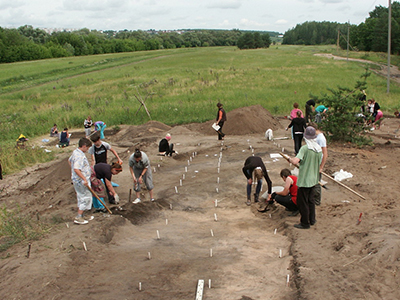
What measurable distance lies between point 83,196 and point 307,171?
468 centimetres

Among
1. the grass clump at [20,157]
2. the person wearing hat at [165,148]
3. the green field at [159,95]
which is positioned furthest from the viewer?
the green field at [159,95]

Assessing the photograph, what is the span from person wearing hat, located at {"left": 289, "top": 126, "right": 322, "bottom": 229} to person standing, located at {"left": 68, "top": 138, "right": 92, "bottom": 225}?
13.7 ft

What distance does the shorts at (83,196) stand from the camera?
24.8 feet

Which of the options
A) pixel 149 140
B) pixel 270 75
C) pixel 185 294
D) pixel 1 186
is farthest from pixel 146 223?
pixel 270 75

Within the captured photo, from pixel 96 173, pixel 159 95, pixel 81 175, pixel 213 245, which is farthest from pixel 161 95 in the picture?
pixel 213 245

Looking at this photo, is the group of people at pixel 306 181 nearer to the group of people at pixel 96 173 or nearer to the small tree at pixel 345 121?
the group of people at pixel 96 173

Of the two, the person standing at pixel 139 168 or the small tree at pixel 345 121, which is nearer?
the person standing at pixel 139 168

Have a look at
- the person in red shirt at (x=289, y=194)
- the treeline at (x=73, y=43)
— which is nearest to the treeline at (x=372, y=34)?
the treeline at (x=73, y=43)

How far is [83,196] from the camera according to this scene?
25.0 ft

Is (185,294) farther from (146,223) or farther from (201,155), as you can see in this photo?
A: (201,155)

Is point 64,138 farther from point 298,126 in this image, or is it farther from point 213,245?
point 213,245

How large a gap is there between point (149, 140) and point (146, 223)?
8765 millimetres

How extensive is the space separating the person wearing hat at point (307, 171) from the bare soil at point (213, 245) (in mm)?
425

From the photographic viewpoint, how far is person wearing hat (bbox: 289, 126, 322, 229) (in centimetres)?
651
